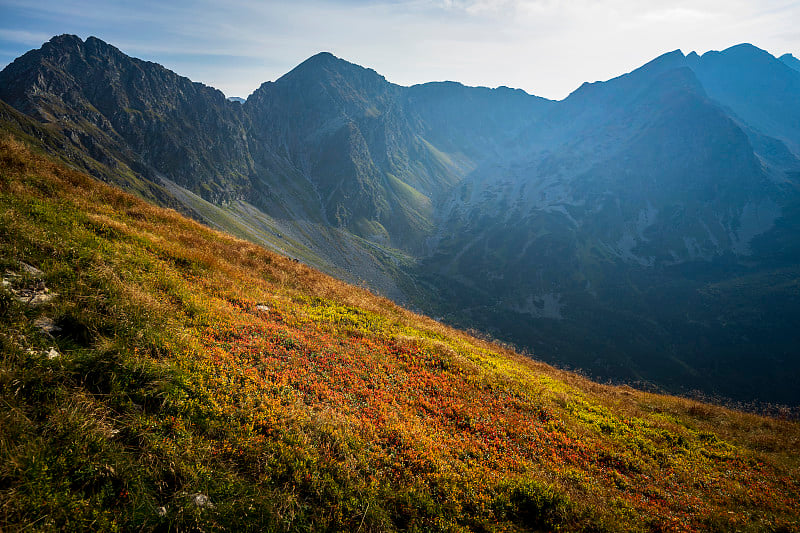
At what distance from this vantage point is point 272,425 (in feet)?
26.8

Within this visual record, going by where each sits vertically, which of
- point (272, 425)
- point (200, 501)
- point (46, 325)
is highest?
point (46, 325)

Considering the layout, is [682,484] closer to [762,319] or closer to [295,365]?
[295,365]

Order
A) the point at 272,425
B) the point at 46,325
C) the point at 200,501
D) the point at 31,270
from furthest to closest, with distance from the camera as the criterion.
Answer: the point at 31,270, the point at 272,425, the point at 46,325, the point at 200,501

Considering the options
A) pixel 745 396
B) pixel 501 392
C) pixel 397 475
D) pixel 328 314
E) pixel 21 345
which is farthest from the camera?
pixel 745 396

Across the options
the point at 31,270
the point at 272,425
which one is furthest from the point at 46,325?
the point at 272,425

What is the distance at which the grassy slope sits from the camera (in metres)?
5.82

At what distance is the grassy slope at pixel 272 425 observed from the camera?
582 centimetres

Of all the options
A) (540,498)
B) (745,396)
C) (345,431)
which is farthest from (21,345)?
(745,396)

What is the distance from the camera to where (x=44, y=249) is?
10.7 meters

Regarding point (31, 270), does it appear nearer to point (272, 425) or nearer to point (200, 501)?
point (272, 425)

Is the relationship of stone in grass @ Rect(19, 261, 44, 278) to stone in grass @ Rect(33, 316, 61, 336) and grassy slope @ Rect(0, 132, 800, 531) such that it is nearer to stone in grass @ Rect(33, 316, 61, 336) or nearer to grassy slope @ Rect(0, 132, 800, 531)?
grassy slope @ Rect(0, 132, 800, 531)

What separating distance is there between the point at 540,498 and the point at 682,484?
7476 mm

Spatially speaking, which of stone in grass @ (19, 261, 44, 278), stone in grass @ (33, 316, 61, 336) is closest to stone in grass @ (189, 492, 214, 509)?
stone in grass @ (33, 316, 61, 336)

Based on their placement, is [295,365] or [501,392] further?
[501,392]
